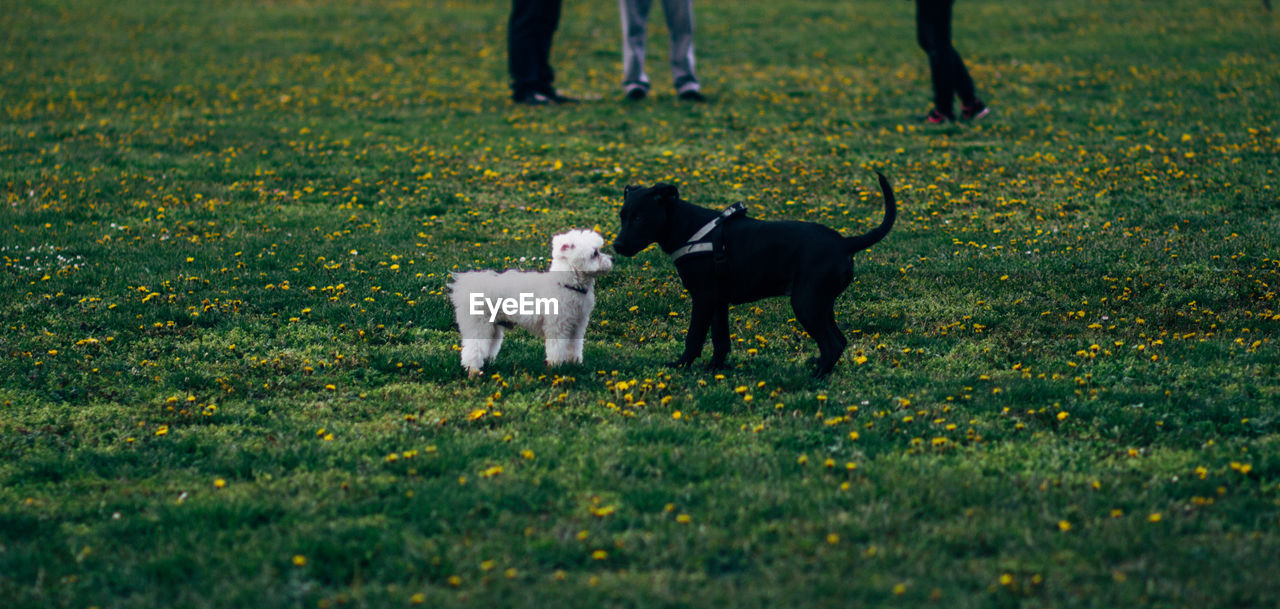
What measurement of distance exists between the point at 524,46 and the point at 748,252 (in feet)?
33.8

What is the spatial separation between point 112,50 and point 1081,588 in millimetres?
21666

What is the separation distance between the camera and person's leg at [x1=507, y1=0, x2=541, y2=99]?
15531 millimetres

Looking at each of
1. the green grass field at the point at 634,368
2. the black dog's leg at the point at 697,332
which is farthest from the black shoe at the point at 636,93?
the black dog's leg at the point at 697,332

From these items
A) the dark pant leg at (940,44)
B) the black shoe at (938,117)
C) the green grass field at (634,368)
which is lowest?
the green grass field at (634,368)

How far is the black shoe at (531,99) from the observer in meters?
16.2

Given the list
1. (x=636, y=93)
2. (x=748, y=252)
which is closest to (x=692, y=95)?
(x=636, y=93)

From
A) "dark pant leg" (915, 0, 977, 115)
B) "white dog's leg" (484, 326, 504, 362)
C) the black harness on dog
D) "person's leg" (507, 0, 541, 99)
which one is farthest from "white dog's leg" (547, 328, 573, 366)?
"person's leg" (507, 0, 541, 99)

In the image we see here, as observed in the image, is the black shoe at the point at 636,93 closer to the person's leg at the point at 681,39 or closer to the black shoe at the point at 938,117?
the person's leg at the point at 681,39

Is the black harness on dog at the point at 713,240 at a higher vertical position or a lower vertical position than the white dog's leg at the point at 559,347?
higher

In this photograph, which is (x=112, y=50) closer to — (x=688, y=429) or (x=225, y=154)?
(x=225, y=154)

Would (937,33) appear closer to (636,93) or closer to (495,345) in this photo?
(636,93)

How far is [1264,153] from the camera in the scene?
12109 millimetres

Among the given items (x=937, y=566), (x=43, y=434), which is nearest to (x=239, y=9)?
(x=43, y=434)

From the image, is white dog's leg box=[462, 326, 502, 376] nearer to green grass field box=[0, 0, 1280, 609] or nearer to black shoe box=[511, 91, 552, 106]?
green grass field box=[0, 0, 1280, 609]
